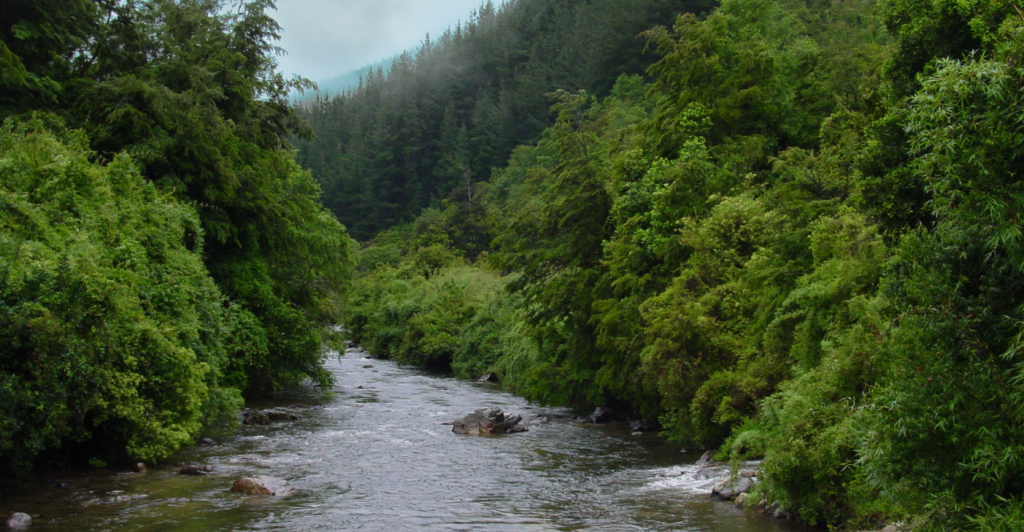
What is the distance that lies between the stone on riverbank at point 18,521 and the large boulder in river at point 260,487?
380 cm

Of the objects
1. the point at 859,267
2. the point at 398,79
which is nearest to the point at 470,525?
the point at 859,267

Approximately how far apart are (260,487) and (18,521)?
4.28 metres

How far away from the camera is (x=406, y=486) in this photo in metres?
16.5

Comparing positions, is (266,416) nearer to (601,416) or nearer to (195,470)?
(195,470)

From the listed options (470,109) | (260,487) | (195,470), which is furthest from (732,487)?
(470,109)

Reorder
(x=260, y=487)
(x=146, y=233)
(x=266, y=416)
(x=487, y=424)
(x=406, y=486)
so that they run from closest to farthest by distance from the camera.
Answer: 1. (x=260, y=487)
2. (x=406, y=486)
3. (x=146, y=233)
4. (x=487, y=424)
5. (x=266, y=416)

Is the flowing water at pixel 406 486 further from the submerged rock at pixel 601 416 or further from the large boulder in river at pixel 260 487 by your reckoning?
the submerged rock at pixel 601 416

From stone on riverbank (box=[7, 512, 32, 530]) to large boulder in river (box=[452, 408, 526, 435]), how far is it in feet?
44.3

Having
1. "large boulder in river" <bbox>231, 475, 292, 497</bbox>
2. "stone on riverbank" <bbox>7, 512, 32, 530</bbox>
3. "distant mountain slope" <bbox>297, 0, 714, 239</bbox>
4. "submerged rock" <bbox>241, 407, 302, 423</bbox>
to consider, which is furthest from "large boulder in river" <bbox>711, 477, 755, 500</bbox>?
"distant mountain slope" <bbox>297, 0, 714, 239</bbox>

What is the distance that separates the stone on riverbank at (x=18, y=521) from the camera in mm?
12039

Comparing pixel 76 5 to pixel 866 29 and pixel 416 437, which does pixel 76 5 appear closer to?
pixel 416 437

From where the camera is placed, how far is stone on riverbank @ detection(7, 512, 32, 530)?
39.5 ft

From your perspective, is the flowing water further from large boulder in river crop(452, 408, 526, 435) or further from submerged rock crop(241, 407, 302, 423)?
submerged rock crop(241, 407, 302, 423)

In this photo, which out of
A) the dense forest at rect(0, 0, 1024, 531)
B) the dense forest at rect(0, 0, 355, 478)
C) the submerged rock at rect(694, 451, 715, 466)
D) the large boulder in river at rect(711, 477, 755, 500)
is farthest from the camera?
the submerged rock at rect(694, 451, 715, 466)
